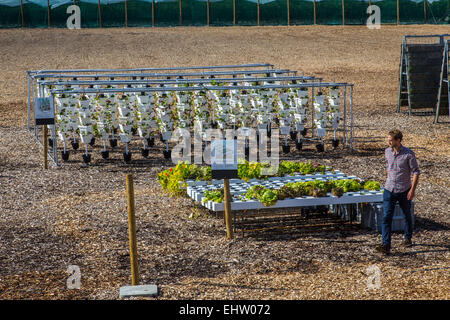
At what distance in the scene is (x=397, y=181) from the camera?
28.7 ft

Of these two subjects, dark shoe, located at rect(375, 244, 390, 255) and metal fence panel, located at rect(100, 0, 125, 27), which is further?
metal fence panel, located at rect(100, 0, 125, 27)

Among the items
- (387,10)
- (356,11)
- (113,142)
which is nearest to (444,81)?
(113,142)

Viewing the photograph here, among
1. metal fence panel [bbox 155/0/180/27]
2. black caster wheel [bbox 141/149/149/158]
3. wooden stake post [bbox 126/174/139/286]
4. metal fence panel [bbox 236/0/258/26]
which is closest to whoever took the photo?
wooden stake post [bbox 126/174/139/286]

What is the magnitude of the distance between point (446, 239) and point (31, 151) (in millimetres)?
10908

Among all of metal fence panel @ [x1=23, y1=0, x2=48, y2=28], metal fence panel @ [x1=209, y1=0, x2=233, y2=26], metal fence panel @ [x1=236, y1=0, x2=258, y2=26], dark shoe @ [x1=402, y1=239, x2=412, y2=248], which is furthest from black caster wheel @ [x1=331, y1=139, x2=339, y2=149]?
metal fence panel @ [x1=23, y1=0, x2=48, y2=28]

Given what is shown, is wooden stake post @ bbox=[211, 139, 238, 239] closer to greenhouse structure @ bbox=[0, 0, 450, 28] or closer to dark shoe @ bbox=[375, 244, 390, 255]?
dark shoe @ bbox=[375, 244, 390, 255]

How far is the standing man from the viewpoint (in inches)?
343

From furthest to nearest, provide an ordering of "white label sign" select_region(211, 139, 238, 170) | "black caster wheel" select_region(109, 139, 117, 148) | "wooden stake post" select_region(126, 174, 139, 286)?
1. "black caster wheel" select_region(109, 139, 117, 148)
2. "white label sign" select_region(211, 139, 238, 170)
3. "wooden stake post" select_region(126, 174, 139, 286)

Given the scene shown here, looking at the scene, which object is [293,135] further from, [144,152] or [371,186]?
[371,186]

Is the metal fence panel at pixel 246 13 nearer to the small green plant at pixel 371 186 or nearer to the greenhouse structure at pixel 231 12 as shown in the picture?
the greenhouse structure at pixel 231 12

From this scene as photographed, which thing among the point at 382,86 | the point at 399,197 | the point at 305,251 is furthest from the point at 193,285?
the point at 382,86

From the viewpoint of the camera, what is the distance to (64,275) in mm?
8312
